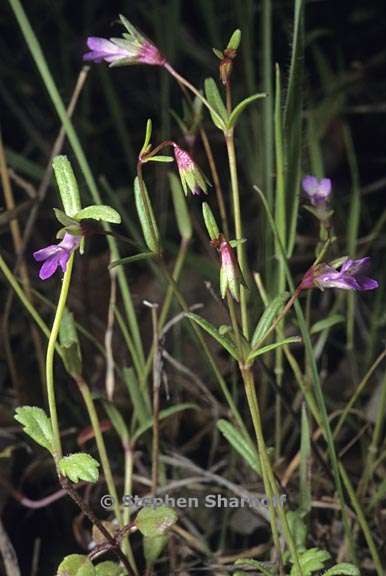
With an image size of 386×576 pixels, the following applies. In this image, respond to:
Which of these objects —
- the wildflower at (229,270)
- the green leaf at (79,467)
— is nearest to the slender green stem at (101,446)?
the green leaf at (79,467)

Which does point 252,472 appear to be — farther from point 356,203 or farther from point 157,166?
point 157,166

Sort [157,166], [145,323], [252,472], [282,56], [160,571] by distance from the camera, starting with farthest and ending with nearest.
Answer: [282,56] → [157,166] → [145,323] → [252,472] → [160,571]

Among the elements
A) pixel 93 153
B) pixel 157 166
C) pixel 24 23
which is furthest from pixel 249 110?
pixel 24 23

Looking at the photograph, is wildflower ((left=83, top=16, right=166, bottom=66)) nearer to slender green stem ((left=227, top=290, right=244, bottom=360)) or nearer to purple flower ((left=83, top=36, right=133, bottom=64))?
purple flower ((left=83, top=36, right=133, bottom=64))

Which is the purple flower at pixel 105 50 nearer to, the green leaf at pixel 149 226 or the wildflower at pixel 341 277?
the green leaf at pixel 149 226

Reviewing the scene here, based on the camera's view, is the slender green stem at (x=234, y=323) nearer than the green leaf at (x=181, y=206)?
Yes

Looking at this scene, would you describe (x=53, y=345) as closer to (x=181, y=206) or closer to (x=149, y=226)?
(x=149, y=226)
